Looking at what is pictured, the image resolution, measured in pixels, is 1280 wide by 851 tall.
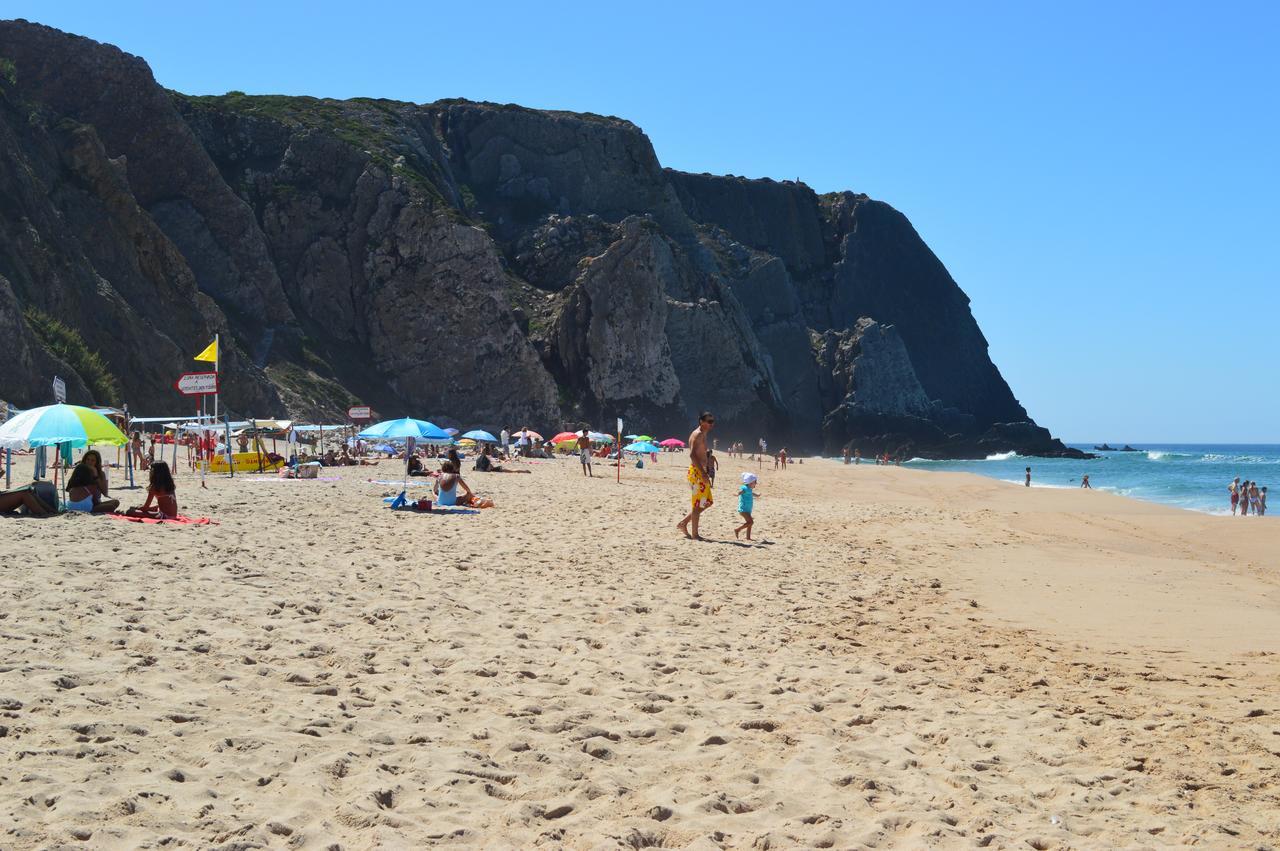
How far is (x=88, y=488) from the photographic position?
13.1 m

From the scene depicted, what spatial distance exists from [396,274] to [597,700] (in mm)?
63179

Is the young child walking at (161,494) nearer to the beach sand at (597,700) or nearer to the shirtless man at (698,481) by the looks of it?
the beach sand at (597,700)

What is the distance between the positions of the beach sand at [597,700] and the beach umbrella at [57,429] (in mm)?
2007

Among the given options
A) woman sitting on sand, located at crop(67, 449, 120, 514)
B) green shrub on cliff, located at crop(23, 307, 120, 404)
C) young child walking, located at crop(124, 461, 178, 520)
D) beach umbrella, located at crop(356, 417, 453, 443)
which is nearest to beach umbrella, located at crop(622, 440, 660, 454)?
green shrub on cliff, located at crop(23, 307, 120, 404)

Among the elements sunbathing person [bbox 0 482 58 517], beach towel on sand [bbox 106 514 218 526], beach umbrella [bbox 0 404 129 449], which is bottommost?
beach towel on sand [bbox 106 514 218 526]

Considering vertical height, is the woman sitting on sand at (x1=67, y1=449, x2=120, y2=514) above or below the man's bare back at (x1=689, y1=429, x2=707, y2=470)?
below

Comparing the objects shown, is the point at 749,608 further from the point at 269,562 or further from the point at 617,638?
the point at 269,562

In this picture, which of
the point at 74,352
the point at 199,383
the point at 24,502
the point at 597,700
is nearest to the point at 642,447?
the point at 74,352

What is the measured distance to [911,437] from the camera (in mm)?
99188

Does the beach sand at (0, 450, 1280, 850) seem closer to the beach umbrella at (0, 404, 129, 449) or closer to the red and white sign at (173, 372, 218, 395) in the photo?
the beach umbrella at (0, 404, 129, 449)

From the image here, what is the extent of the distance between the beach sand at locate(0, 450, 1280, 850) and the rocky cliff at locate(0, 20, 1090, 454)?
3252cm

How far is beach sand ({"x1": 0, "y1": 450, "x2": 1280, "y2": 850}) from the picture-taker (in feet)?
13.8

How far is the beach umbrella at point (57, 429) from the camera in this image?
13250 millimetres

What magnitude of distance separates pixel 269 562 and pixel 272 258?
5969cm
